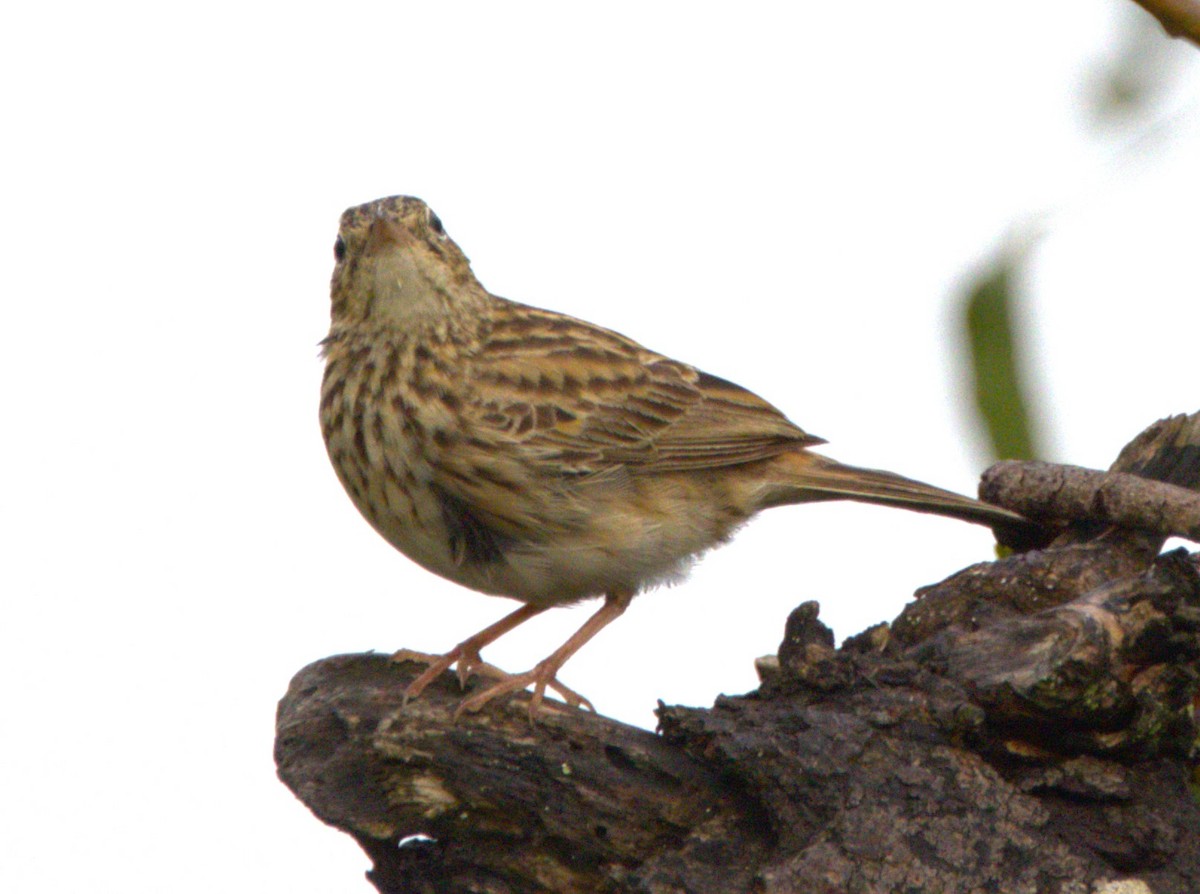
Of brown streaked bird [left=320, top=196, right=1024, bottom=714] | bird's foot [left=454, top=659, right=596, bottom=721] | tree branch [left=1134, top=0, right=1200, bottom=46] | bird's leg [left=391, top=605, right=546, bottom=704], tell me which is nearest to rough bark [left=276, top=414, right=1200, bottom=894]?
bird's foot [left=454, top=659, right=596, bottom=721]

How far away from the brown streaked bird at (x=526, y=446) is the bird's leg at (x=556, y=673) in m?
0.01

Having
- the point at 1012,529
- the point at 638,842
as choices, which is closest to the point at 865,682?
the point at 638,842

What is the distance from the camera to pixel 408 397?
5.99 m

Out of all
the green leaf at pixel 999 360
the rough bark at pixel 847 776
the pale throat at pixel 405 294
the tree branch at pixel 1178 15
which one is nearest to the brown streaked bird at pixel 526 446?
the pale throat at pixel 405 294

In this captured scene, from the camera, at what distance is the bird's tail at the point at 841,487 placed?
661 centimetres

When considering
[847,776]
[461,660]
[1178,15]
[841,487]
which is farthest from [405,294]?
[1178,15]

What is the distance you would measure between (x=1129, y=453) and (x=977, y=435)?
2.66 metres

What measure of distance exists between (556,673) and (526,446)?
94cm

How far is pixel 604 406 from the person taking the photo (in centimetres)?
643

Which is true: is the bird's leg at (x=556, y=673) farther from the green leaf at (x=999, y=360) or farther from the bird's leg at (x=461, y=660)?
the green leaf at (x=999, y=360)

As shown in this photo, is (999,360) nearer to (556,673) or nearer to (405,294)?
(556,673)

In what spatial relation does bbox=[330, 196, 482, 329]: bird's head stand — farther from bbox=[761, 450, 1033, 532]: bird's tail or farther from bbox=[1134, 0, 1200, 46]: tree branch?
bbox=[1134, 0, 1200, 46]: tree branch

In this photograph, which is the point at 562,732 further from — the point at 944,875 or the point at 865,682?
the point at 944,875

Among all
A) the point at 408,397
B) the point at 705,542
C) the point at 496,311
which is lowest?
the point at 705,542
